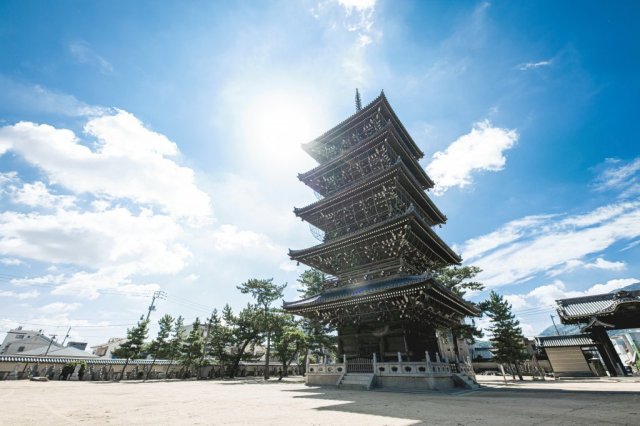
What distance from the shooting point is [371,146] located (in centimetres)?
1983

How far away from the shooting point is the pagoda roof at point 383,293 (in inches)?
529

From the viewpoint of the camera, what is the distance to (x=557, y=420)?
5.12 metres

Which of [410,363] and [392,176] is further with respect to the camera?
[392,176]

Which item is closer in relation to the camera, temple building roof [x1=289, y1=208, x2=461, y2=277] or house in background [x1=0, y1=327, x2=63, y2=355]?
temple building roof [x1=289, y1=208, x2=461, y2=277]

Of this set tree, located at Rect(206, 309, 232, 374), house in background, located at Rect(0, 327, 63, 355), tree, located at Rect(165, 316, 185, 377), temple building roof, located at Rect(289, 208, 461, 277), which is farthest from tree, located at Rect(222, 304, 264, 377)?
house in background, located at Rect(0, 327, 63, 355)

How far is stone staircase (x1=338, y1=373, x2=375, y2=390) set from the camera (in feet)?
45.0

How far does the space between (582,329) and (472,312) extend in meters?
10.1

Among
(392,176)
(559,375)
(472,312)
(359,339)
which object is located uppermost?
(392,176)

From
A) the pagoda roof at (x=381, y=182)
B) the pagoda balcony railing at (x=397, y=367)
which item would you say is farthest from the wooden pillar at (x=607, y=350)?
the pagoda roof at (x=381, y=182)

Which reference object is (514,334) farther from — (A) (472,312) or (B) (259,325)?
(B) (259,325)

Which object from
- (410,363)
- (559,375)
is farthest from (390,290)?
(559,375)

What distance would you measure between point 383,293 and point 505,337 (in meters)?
16.9

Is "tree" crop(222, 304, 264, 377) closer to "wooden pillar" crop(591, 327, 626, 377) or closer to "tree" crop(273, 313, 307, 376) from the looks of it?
"tree" crop(273, 313, 307, 376)

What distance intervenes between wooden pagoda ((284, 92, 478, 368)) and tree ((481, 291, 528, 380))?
8081mm
